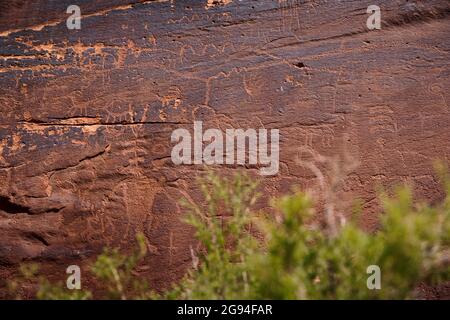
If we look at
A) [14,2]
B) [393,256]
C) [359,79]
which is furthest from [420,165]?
[14,2]

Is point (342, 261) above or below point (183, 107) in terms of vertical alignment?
below

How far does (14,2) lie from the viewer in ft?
16.4

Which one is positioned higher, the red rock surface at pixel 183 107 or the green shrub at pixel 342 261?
the red rock surface at pixel 183 107

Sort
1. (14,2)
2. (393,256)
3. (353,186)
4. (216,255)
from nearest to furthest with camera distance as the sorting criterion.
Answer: (393,256) → (216,255) → (353,186) → (14,2)

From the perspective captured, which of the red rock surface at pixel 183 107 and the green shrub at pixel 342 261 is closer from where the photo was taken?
the green shrub at pixel 342 261

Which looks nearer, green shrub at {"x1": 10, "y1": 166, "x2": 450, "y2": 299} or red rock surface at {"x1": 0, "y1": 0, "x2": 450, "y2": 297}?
green shrub at {"x1": 10, "y1": 166, "x2": 450, "y2": 299}

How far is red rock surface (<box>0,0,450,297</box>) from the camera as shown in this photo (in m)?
4.38

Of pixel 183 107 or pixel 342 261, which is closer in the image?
pixel 342 261

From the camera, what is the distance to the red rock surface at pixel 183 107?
438 centimetres

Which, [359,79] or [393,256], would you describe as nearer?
[393,256]

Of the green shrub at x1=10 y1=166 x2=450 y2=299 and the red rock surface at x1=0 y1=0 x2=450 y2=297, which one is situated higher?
the red rock surface at x1=0 y1=0 x2=450 y2=297

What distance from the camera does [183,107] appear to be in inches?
179
